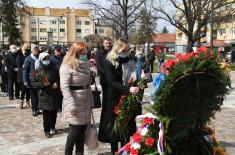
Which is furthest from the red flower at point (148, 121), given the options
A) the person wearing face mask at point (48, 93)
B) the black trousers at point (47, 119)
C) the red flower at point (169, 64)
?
the black trousers at point (47, 119)

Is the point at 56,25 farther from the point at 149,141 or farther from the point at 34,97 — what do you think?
the point at 149,141

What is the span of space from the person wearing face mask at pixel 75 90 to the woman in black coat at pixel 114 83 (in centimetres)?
31

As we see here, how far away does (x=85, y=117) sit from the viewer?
6168mm

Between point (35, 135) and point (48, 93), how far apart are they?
0.91 m

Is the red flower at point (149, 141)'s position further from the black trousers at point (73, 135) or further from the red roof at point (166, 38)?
the red roof at point (166, 38)

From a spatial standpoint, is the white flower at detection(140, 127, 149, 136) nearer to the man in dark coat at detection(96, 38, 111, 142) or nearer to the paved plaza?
the man in dark coat at detection(96, 38, 111, 142)

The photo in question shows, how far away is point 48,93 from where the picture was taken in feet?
27.8

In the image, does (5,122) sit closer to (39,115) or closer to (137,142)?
(39,115)

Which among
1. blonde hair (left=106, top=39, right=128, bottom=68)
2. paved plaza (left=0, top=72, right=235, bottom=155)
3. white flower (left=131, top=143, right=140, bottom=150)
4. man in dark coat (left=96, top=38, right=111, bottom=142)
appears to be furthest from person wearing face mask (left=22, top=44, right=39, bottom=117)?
white flower (left=131, top=143, right=140, bottom=150)

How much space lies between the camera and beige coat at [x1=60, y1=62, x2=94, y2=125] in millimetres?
6012

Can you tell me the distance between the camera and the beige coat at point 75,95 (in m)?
6.01

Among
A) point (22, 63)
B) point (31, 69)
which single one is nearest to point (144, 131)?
point (31, 69)

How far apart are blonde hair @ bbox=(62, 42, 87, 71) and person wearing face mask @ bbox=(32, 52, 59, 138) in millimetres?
2308

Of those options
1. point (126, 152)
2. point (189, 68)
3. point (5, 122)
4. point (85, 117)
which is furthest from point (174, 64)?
point (5, 122)
